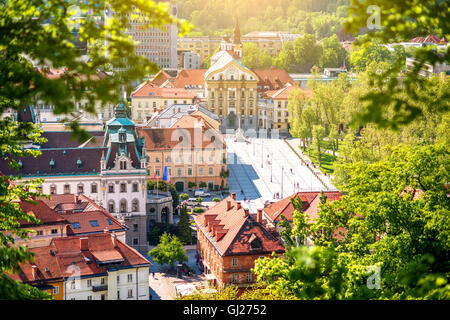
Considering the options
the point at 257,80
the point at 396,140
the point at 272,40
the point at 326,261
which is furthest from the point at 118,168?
the point at 272,40

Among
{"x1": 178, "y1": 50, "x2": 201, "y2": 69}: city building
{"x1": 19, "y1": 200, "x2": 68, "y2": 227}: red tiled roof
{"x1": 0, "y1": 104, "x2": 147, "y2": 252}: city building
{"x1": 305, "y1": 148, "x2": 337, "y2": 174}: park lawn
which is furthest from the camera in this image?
{"x1": 178, "y1": 50, "x2": 201, "y2": 69}: city building

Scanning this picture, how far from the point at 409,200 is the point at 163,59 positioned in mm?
150671

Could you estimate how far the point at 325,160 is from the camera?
92.8m

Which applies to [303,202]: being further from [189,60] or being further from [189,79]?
[189,60]

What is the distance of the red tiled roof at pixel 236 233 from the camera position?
46.1 meters

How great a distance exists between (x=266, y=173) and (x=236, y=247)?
39803 mm

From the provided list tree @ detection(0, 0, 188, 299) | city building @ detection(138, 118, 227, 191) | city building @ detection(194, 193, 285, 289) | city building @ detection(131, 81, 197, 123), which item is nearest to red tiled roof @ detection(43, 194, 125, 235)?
city building @ detection(194, 193, 285, 289)

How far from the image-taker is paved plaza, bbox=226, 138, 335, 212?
252ft

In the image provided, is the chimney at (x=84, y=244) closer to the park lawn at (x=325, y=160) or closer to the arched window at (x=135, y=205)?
the arched window at (x=135, y=205)

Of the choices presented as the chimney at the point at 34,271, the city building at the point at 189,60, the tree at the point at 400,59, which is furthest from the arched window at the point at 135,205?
the city building at the point at 189,60

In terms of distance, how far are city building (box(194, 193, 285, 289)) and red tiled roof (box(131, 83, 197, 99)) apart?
6317 cm

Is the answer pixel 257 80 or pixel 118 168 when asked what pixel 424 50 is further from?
pixel 257 80

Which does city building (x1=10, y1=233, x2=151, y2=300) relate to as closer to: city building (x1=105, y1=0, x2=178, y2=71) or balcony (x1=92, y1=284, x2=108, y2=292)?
balcony (x1=92, y1=284, x2=108, y2=292)
